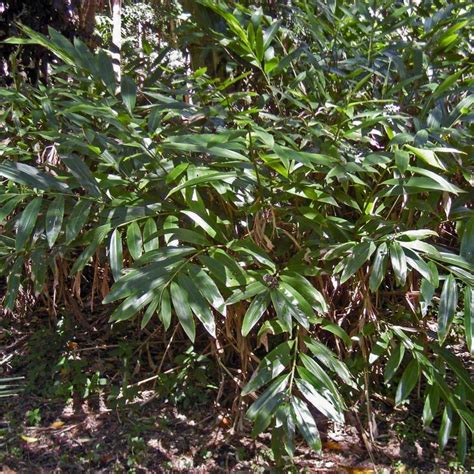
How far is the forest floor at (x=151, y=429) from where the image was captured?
8.55 feet

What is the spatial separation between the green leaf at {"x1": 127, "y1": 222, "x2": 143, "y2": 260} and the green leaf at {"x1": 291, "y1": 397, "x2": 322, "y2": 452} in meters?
0.69

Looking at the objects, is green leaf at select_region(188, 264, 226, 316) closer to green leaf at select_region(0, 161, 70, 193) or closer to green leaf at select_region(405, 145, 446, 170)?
green leaf at select_region(0, 161, 70, 193)

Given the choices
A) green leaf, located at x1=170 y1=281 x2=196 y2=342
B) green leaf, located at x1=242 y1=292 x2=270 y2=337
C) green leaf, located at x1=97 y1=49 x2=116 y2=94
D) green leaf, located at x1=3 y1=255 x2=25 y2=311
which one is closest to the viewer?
green leaf, located at x1=170 y1=281 x2=196 y2=342

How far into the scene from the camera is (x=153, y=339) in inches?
128

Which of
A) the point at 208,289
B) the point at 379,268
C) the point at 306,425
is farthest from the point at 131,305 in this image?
the point at 379,268

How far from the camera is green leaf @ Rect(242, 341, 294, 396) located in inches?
82.5

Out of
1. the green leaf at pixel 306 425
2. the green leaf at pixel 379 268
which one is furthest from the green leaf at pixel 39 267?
the green leaf at pixel 379 268

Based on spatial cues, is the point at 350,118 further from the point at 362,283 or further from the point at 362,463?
the point at 362,463

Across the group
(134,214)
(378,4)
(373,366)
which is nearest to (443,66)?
(378,4)

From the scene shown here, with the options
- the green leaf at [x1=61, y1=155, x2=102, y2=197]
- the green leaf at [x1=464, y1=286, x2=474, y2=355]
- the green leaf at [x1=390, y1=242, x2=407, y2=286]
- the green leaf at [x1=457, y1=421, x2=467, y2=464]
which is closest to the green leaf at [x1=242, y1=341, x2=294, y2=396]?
the green leaf at [x1=390, y1=242, x2=407, y2=286]

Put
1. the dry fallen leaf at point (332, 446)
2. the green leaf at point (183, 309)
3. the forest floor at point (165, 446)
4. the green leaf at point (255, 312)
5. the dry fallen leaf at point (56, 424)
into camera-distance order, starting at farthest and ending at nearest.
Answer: the dry fallen leaf at point (56, 424)
the dry fallen leaf at point (332, 446)
the forest floor at point (165, 446)
the green leaf at point (255, 312)
the green leaf at point (183, 309)

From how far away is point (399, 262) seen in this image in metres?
1.95

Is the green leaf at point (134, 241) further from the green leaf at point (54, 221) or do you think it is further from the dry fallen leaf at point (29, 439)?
the dry fallen leaf at point (29, 439)

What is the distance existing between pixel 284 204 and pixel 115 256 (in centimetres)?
72
